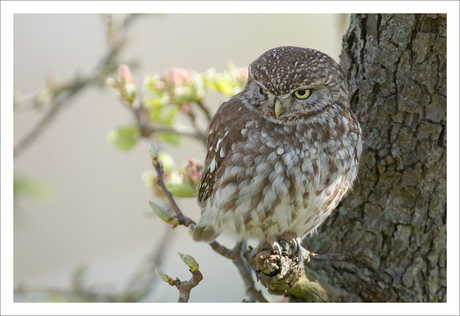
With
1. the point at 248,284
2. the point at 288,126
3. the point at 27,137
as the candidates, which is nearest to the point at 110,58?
the point at 27,137

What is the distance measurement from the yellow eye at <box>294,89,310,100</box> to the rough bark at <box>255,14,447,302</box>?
0.47 meters

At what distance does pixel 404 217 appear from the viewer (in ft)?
8.17

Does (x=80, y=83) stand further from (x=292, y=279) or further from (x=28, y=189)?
(x=292, y=279)

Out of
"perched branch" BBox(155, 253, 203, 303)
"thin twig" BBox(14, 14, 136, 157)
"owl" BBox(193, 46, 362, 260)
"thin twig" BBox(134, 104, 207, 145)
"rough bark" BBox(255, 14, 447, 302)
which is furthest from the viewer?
"thin twig" BBox(14, 14, 136, 157)

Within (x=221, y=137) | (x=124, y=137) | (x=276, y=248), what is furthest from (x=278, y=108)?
(x=124, y=137)

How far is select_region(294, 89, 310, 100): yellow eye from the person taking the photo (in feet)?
6.89

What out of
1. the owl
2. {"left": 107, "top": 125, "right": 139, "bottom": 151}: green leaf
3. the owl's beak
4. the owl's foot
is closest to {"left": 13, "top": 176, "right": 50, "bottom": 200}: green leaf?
{"left": 107, "top": 125, "right": 139, "bottom": 151}: green leaf

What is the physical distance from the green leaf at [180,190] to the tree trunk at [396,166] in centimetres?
72

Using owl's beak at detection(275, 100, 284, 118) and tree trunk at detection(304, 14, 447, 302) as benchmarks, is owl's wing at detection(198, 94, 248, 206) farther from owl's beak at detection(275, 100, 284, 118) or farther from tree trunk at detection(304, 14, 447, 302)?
tree trunk at detection(304, 14, 447, 302)

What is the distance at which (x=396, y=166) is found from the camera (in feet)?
8.14

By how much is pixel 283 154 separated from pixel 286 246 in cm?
38

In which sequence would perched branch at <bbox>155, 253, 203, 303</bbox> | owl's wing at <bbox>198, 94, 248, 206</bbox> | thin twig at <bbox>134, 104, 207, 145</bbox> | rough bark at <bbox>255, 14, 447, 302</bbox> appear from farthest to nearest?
thin twig at <bbox>134, 104, 207, 145</bbox>, rough bark at <bbox>255, 14, 447, 302</bbox>, owl's wing at <bbox>198, 94, 248, 206</bbox>, perched branch at <bbox>155, 253, 203, 303</bbox>

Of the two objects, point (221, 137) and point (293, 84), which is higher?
point (293, 84)

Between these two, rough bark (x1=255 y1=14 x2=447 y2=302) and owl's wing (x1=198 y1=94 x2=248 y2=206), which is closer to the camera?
owl's wing (x1=198 y1=94 x2=248 y2=206)
